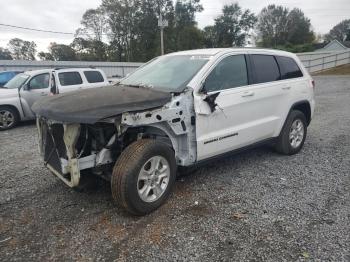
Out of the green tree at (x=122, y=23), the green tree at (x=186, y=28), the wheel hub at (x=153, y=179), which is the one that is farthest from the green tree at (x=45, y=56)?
the wheel hub at (x=153, y=179)

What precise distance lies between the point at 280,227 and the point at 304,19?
259 ft

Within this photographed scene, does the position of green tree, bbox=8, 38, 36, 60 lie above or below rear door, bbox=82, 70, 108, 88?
above

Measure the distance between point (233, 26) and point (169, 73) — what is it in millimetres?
61959

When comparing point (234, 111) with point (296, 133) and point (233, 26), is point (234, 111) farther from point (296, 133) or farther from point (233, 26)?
point (233, 26)

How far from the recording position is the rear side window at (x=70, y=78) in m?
9.69

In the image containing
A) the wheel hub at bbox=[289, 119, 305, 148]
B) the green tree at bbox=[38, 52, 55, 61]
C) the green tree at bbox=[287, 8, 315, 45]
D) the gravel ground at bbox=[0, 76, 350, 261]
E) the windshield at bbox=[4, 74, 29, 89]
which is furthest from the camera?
the green tree at bbox=[287, 8, 315, 45]

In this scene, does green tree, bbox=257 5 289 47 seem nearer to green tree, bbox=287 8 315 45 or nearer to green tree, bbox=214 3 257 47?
green tree, bbox=287 8 315 45

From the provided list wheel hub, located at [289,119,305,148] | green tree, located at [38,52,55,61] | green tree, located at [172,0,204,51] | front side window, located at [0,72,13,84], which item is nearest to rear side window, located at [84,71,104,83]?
front side window, located at [0,72,13,84]

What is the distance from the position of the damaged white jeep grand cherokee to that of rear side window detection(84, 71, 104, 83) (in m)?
5.76

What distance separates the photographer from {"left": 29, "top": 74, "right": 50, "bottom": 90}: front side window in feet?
30.1

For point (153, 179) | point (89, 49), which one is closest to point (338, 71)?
point (153, 179)

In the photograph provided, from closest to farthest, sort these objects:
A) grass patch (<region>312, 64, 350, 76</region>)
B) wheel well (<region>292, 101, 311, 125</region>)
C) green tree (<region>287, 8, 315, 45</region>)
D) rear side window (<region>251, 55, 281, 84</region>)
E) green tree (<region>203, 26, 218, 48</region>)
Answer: rear side window (<region>251, 55, 281, 84</region>) < wheel well (<region>292, 101, 311, 125</region>) < grass patch (<region>312, 64, 350, 76</region>) < green tree (<region>203, 26, 218, 48</region>) < green tree (<region>287, 8, 315, 45</region>)

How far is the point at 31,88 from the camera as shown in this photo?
912 cm

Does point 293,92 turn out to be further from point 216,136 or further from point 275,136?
point 216,136
